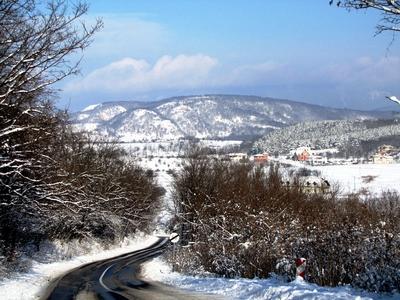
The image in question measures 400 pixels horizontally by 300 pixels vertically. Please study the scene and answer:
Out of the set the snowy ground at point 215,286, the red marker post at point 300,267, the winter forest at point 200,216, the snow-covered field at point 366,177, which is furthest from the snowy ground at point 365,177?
the red marker post at point 300,267

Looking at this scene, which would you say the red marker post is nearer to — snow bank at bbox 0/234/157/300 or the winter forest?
the winter forest

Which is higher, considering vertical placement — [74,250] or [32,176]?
[32,176]

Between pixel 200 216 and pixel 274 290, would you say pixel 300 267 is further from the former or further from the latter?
pixel 200 216

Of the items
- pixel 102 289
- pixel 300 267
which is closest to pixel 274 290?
pixel 300 267

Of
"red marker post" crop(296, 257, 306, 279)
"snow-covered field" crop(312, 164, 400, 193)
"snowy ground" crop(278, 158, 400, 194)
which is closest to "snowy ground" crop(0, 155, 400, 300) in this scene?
"red marker post" crop(296, 257, 306, 279)

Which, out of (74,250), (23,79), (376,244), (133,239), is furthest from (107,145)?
(376,244)

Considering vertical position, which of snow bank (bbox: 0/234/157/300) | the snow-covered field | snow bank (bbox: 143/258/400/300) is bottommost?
the snow-covered field

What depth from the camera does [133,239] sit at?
67.1 m

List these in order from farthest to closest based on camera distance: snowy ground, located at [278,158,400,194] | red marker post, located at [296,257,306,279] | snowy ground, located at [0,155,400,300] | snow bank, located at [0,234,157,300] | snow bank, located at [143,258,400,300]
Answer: snowy ground, located at [278,158,400,194] → snow bank, located at [0,234,157,300] → red marker post, located at [296,257,306,279] → snowy ground, located at [0,155,400,300] → snow bank, located at [143,258,400,300]

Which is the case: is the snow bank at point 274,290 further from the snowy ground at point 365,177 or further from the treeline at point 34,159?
the snowy ground at point 365,177

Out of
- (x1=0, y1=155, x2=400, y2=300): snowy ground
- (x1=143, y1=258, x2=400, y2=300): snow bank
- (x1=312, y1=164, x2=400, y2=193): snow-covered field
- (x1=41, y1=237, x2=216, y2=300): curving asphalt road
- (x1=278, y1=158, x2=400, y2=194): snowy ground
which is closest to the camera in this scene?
(x1=143, y1=258, x2=400, y2=300): snow bank

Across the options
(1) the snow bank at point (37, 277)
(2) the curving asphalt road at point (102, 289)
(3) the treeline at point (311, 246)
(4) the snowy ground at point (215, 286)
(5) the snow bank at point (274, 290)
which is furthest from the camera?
(1) the snow bank at point (37, 277)

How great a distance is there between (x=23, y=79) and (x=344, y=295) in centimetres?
1113

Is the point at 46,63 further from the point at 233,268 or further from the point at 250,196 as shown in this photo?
the point at 250,196
